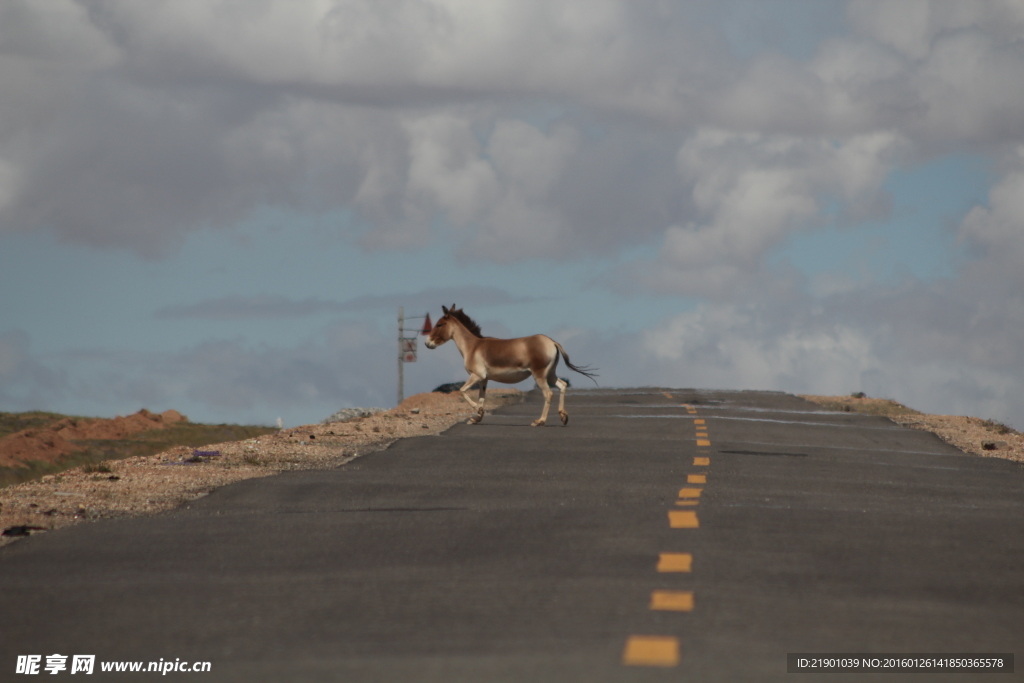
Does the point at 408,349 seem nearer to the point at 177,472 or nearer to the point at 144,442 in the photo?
the point at 144,442

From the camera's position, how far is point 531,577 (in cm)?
898

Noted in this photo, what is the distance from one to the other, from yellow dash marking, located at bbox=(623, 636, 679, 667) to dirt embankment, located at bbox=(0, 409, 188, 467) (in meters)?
41.5

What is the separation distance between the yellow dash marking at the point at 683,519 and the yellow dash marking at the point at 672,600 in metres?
2.93

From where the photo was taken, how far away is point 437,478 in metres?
16.0

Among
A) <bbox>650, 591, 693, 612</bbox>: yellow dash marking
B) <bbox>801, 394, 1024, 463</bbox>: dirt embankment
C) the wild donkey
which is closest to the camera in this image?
<bbox>650, 591, 693, 612</bbox>: yellow dash marking

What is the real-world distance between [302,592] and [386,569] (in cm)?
92

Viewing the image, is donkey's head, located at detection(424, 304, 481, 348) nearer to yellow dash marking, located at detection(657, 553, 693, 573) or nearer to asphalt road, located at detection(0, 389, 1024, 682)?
asphalt road, located at detection(0, 389, 1024, 682)

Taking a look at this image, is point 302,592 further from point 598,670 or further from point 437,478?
point 437,478

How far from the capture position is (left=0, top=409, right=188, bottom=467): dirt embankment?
152 feet

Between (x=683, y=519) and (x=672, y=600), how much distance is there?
11.8 ft

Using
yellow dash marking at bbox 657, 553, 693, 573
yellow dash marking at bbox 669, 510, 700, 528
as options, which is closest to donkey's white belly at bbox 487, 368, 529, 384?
yellow dash marking at bbox 669, 510, 700, 528

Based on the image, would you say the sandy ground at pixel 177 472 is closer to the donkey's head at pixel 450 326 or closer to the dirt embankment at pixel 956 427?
the donkey's head at pixel 450 326

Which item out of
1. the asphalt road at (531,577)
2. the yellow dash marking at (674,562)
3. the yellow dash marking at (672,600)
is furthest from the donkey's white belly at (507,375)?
the yellow dash marking at (672,600)

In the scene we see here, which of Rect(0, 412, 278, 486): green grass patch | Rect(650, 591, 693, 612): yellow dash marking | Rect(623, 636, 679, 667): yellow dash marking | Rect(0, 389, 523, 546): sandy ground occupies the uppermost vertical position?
Rect(0, 412, 278, 486): green grass patch
